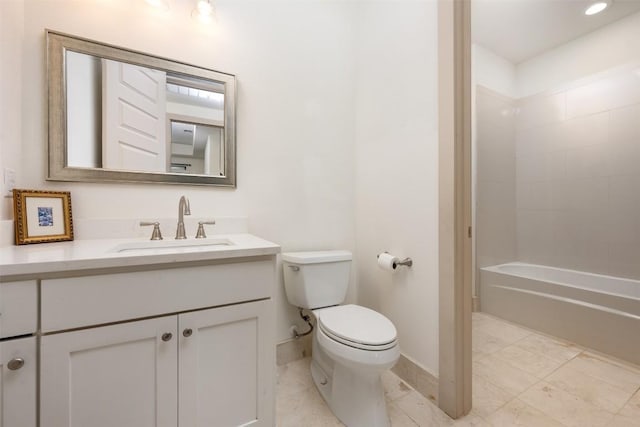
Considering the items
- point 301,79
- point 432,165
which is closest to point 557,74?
point 432,165

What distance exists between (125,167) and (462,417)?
199 centimetres

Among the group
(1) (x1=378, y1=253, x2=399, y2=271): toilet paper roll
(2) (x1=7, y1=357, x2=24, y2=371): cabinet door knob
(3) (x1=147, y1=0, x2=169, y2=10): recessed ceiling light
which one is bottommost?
(2) (x1=7, y1=357, x2=24, y2=371): cabinet door knob

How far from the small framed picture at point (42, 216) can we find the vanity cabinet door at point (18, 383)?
518 millimetres

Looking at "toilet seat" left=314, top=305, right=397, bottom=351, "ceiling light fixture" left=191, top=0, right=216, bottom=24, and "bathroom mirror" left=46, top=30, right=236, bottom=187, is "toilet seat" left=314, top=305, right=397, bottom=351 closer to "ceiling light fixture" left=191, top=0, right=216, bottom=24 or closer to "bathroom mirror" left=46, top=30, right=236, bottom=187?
"bathroom mirror" left=46, top=30, right=236, bottom=187

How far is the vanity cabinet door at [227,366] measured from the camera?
86 centimetres

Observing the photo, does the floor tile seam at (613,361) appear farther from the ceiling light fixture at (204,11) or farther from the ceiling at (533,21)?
the ceiling light fixture at (204,11)

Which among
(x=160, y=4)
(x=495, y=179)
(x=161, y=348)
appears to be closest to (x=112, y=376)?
(x=161, y=348)

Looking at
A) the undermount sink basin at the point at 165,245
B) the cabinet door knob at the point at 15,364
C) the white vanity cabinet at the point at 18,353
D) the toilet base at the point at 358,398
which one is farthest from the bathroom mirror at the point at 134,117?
the toilet base at the point at 358,398

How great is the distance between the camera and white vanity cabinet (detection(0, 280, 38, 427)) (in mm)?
646

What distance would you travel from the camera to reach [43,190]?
3.50 feet

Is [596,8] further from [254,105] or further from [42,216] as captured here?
[42,216]

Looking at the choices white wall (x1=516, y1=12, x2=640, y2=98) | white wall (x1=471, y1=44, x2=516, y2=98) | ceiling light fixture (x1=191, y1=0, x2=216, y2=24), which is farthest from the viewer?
white wall (x1=471, y1=44, x2=516, y2=98)

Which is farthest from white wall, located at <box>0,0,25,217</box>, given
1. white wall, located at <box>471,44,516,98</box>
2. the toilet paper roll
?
white wall, located at <box>471,44,516,98</box>

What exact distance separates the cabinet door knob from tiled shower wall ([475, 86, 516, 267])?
286 cm
